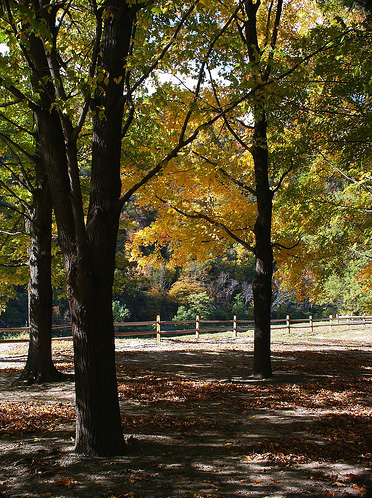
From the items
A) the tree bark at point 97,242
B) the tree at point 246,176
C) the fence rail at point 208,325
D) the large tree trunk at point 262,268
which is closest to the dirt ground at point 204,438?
the tree bark at point 97,242

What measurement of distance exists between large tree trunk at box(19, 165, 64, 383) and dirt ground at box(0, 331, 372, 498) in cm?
50

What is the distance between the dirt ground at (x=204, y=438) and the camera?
11.9ft

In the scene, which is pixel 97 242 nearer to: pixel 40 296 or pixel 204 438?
pixel 204 438

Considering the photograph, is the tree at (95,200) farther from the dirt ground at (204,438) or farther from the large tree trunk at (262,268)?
the large tree trunk at (262,268)

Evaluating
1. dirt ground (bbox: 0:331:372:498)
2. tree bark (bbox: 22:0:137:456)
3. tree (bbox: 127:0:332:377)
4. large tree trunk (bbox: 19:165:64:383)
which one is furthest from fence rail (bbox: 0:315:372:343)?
tree bark (bbox: 22:0:137:456)

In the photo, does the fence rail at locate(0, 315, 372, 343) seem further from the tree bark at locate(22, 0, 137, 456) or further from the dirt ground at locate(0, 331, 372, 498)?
the tree bark at locate(22, 0, 137, 456)

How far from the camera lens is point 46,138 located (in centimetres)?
464

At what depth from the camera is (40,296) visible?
870cm

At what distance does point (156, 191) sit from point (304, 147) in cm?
374

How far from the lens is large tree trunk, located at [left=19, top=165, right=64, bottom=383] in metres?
8.51

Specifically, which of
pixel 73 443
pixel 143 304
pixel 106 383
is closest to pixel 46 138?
pixel 106 383

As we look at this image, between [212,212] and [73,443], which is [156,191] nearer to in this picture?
[212,212]

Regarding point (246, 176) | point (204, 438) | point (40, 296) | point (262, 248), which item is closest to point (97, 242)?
point (204, 438)

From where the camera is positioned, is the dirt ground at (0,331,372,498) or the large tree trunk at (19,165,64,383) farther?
the large tree trunk at (19,165,64,383)
